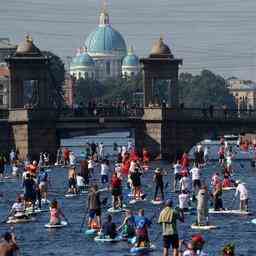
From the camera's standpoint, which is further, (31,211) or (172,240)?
(31,211)

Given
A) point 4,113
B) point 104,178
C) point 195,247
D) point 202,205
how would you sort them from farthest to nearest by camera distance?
point 4,113 → point 104,178 → point 202,205 → point 195,247

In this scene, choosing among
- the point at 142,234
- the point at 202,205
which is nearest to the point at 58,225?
the point at 202,205

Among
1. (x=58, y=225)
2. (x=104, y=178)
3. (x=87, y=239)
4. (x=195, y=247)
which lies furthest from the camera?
(x=104, y=178)

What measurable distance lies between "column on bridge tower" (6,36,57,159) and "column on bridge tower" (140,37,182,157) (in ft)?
22.3

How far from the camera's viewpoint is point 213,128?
126312mm

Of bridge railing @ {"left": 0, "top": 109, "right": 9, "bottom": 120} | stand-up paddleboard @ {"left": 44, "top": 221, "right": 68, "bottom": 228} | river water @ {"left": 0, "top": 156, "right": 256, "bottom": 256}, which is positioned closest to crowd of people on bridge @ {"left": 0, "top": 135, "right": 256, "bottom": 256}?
stand-up paddleboard @ {"left": 44, "top": 221, "right": 68, "bottom": 228}

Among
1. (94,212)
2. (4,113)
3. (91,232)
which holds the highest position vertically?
(4,113)

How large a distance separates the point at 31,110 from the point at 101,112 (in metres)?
5.77

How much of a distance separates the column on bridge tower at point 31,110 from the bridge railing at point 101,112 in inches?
62.2

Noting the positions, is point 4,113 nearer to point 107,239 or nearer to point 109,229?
point 107,239

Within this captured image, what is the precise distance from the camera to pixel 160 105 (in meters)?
129

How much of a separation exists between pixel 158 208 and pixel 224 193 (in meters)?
9.82

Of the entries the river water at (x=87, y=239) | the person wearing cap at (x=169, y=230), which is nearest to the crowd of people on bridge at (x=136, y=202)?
the person wearing cap at (x=169, y=230)

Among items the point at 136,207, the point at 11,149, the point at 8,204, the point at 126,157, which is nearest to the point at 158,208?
the point at 136,207
